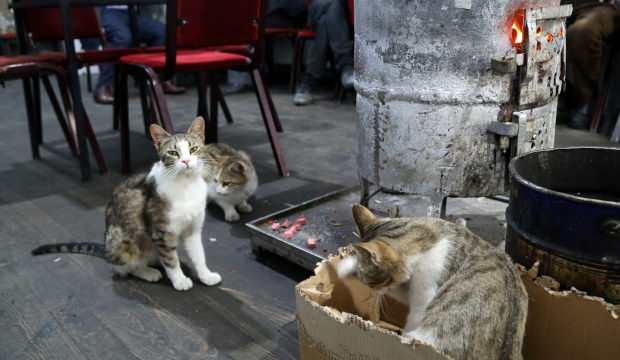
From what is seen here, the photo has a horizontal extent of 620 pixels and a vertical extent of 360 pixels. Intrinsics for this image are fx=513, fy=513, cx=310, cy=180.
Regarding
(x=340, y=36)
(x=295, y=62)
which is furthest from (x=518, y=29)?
(x=295, y=62)

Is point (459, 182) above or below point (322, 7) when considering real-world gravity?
below

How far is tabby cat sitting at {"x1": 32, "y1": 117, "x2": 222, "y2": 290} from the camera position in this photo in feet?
5.61

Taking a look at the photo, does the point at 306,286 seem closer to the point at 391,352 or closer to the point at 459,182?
the point at 391,352

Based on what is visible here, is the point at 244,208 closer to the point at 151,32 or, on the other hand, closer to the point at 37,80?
the point at 37,80

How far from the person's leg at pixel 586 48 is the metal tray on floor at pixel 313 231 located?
2184 millimetres

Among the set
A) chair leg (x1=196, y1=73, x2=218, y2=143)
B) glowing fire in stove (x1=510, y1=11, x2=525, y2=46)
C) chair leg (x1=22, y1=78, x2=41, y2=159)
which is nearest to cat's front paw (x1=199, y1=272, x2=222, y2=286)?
glowing fire in stove (x1=510, y1=11, x2=525, y2=46)

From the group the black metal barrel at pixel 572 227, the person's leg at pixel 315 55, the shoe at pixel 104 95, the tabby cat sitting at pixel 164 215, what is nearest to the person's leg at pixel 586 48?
the person's leg at pixel 315 55

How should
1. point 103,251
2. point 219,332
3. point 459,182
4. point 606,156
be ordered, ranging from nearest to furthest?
1. point 606,156
2. point 219,332
3. point 459,182
4. point 103,251

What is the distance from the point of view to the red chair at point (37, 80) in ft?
8.82

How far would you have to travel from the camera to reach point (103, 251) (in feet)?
6.52

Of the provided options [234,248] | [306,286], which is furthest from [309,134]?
[306,286]

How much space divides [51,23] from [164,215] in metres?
2.75

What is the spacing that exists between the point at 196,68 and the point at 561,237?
1.94m

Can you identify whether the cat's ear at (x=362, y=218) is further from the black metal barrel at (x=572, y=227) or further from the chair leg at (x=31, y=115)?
the chair leg at (x=31, y=115)
